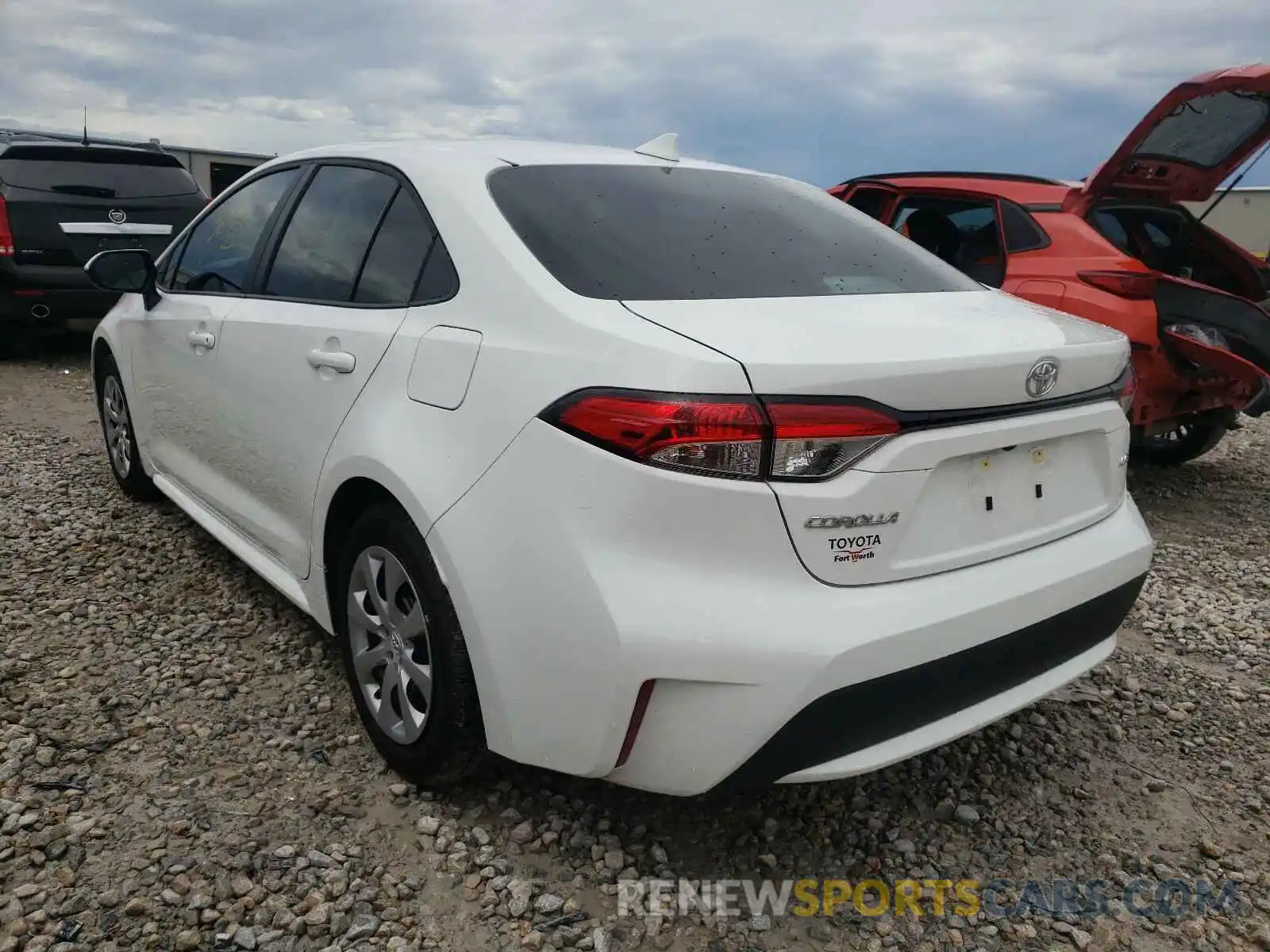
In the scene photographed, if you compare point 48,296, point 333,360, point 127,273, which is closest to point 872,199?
point 127,273

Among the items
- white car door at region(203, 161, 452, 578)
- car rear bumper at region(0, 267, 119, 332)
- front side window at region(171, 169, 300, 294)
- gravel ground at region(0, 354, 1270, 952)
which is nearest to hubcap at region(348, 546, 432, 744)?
gravel ground at region(0, 354, 1270, 952)

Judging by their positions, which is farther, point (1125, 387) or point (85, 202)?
point (85, 202)

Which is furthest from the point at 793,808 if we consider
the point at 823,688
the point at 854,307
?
the point at 854,307

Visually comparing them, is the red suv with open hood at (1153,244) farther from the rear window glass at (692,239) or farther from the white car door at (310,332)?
the white car door at (310,332)

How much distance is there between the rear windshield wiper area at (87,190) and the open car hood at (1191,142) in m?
6.62

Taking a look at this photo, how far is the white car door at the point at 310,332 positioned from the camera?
2.44 m

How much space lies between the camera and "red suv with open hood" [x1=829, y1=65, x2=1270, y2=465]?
455 centimetres

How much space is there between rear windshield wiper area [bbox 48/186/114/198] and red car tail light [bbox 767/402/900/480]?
23.7 feet

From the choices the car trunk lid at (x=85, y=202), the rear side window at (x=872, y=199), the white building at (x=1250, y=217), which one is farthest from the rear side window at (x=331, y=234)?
the white building at (x=1250, y=217)

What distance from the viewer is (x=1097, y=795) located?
8.44 feet

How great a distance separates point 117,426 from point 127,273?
3.32 feet

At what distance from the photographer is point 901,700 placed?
1873 mm

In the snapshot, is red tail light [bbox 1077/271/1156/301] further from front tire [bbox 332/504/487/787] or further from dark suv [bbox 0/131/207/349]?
dark suv [bbox 0/131/207/349]

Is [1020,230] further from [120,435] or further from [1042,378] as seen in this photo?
[120,435]
